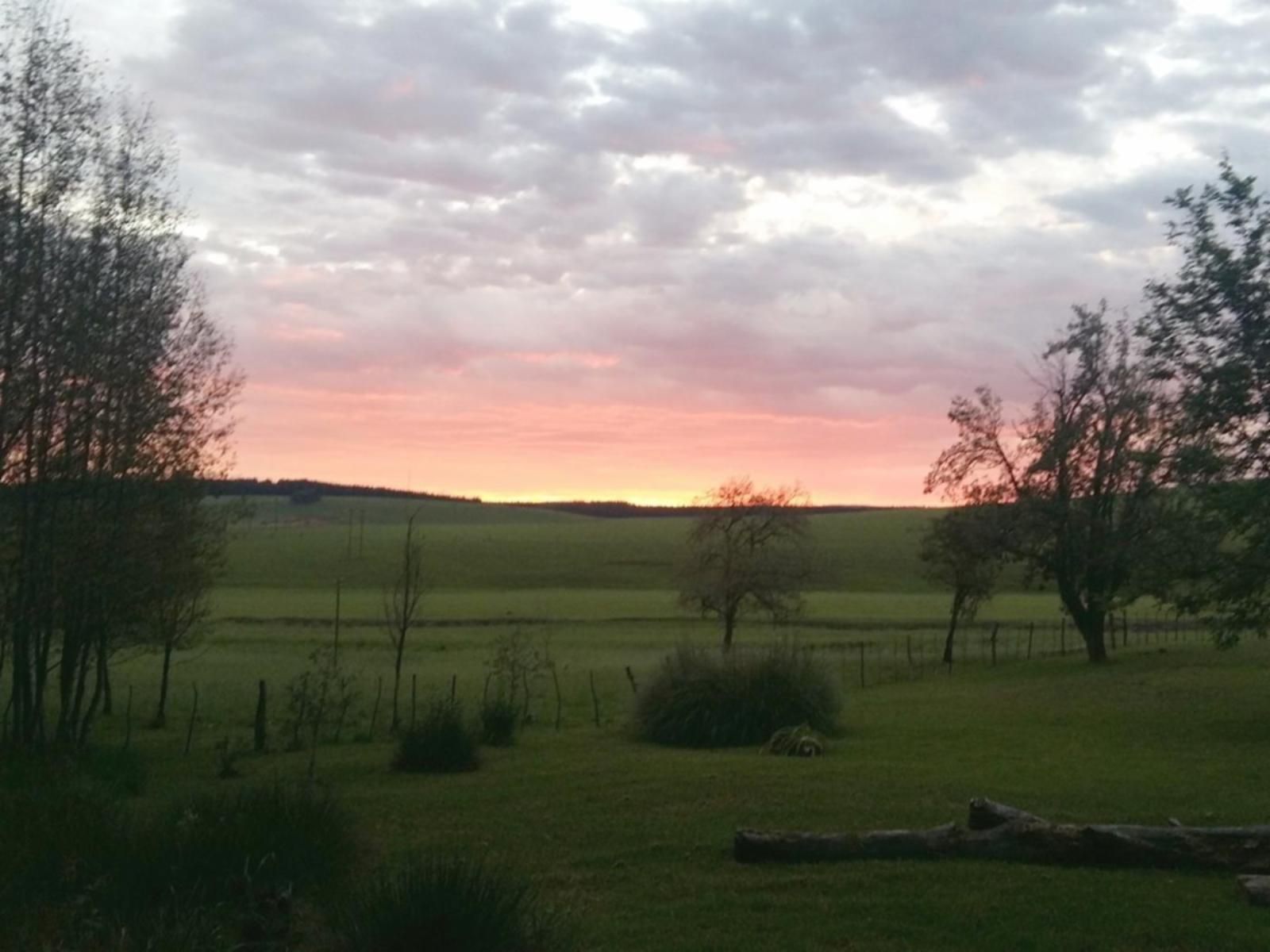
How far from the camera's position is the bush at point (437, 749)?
18.2 meters

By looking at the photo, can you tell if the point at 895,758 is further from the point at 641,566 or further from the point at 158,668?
the point at 641,566

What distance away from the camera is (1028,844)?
10.2 m

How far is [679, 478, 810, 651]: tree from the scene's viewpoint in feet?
151

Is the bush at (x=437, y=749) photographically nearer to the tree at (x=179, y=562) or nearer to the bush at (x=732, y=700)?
the bush at (x=732, y=700)

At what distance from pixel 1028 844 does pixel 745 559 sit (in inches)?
1440

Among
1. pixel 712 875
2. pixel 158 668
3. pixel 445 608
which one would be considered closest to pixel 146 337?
pixel 712 875

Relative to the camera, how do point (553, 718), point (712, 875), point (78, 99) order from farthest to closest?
point (553, 718) → point (78, 99) → point (712, 875)

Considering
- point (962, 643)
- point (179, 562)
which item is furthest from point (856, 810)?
point (962, 643)

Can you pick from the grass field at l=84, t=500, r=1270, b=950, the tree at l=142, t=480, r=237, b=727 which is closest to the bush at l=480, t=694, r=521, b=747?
the grass field at l=84, t=500, r=1270, b=950

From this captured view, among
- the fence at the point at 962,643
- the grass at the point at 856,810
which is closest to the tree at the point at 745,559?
the fence at the point at 962,643

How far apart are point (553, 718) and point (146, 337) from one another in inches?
492

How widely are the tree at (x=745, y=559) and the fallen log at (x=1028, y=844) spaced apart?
3374 centimetres

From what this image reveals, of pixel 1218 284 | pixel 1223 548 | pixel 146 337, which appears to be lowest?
pixel 1223 548

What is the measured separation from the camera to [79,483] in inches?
741
